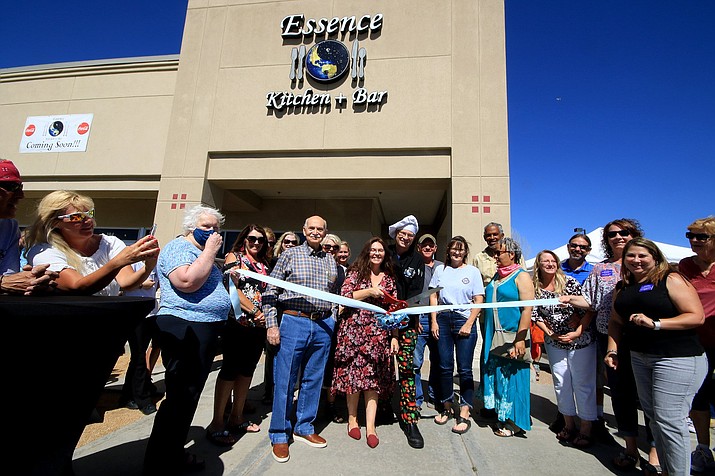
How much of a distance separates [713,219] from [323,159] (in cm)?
801

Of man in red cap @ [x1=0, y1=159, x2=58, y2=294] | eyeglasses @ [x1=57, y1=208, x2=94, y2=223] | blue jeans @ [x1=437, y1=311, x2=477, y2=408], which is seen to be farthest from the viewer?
blue jeans @ [x1=437, y1=311, x2=477, y2=408]

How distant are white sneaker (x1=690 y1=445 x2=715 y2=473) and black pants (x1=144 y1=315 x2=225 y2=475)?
407cm

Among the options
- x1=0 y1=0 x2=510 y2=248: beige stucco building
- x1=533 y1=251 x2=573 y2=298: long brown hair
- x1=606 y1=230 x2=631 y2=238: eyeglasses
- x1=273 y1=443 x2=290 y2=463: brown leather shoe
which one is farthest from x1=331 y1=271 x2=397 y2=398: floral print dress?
x1=0 y1=0 x2=510 y2=248: beige stucco building

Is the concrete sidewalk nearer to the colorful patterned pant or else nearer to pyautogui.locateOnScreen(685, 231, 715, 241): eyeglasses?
the colorful patterned pant

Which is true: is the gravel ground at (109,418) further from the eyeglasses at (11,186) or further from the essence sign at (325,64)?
the essence sign at (325,64)

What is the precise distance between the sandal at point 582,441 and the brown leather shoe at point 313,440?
7.57 feet

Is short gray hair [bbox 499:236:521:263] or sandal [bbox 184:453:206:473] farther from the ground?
short gray hair [bbox 499:236:521:263]

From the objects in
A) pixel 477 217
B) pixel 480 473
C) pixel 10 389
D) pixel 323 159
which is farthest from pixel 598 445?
pixel 323 159

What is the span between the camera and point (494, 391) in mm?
3406

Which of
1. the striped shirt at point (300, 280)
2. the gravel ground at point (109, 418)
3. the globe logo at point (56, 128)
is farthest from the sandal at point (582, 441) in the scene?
the globe logo at point (56, 128)

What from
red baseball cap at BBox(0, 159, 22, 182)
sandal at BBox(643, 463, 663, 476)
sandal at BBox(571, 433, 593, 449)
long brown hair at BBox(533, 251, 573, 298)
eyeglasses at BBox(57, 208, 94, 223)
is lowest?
sandal at BBox(571, 433, 593, 449)

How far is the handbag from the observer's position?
128 inches

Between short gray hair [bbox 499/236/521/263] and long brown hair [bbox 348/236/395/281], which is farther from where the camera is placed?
short gray hair [bbox 499/236/521/263]

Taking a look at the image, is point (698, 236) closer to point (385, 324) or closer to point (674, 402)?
point (674, 402)
